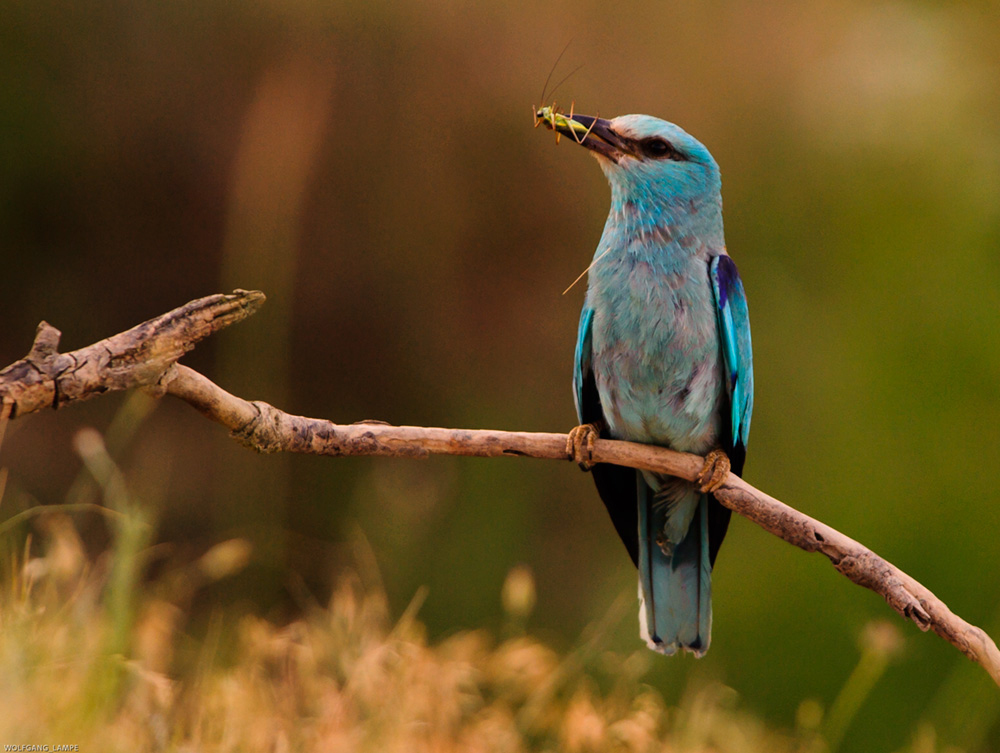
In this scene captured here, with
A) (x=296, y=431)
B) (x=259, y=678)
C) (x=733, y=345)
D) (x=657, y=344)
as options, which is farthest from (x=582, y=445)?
(x=259, y=678)

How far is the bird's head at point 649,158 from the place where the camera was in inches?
95.4

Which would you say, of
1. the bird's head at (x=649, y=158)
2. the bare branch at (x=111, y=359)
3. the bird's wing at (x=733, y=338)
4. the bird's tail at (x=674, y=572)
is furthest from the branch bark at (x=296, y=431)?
the bird's head at (x=649, y=158)

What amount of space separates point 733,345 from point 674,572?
683mm

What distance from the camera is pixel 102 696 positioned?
1852mm

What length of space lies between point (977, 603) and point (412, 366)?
3081 mm

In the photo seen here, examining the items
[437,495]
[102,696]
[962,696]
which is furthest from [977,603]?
[102,696]

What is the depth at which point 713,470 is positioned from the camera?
238 cm

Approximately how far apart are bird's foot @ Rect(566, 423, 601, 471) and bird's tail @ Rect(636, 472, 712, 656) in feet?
1.09

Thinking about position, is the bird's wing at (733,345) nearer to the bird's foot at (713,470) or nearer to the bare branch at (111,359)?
the bird's foot at (713,470)

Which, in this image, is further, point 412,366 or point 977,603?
point 412,366

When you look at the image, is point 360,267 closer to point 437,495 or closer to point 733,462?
point 437,495

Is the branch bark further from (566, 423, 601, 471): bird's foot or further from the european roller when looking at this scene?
the european roller

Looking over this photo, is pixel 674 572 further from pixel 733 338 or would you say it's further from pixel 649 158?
pixel 649 158

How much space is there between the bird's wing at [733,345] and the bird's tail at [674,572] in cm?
22
